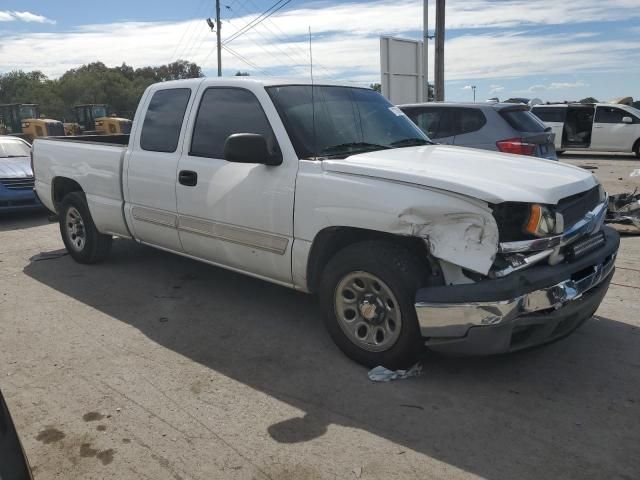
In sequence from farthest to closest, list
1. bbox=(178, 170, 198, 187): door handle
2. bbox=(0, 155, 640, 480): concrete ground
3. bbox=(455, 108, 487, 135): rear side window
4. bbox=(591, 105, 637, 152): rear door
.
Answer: bbox=(591, 105, 637, 152): rear door < bbox=(455, 108, 487, 135): rear side window < bbox=(178, 170, 198, 187): door handle < bbox=(0, 155, 640, 480): concrete ground

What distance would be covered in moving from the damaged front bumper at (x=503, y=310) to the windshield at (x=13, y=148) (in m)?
10.1

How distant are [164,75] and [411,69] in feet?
197

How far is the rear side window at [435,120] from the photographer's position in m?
8.78

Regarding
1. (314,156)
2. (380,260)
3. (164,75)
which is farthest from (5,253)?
(164,75)

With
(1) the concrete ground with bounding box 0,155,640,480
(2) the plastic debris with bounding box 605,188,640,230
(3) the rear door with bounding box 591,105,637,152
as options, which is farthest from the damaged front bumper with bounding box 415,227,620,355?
(3) the rear door with bounding box 591,105,637,152

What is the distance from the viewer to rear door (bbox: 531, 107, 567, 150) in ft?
63.4

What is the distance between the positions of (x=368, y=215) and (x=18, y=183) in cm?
824

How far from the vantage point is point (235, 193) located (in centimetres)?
447

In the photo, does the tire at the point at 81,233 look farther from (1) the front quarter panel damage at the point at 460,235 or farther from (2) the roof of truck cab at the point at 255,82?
(1) the front quarter panel damage at the point at 460,235

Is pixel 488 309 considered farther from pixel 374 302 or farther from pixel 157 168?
pixel 157 168

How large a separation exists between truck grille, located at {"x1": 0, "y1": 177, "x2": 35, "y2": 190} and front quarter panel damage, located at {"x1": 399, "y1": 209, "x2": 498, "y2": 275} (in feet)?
27.6

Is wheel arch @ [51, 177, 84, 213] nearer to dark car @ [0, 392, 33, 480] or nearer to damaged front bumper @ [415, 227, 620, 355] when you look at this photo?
damaged front bumper @ [415, 227, 620, 355]

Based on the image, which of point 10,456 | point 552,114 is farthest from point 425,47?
point 10,456

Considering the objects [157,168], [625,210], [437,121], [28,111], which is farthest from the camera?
[28,111]
